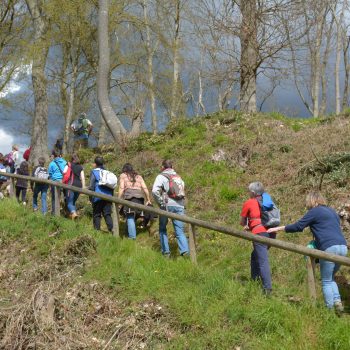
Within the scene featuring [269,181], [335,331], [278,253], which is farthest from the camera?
[269,181]

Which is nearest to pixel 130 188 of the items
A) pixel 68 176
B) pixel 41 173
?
pixel 68 176

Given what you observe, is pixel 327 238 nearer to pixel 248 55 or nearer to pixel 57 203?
pixel 57 203

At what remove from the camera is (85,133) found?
62.8ft

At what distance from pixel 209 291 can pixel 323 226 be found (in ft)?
5.57

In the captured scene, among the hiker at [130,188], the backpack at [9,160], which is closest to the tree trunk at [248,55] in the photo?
the hiker at [130,188]

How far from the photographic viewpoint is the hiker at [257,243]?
6.74m

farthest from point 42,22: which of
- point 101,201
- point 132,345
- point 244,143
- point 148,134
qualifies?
point 132,345

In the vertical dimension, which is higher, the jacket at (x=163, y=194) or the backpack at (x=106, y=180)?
the backpack at (x=106, y=180)

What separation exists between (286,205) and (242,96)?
7.47 m

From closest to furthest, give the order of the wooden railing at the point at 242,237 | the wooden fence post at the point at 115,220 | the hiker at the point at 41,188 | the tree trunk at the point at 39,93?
1. the wooden railing at the point at 242,237
2. the wooden fence post at the point at 115,220
3. the hiker at the point at 41,188
4. the tree trunk at the point at 39,93

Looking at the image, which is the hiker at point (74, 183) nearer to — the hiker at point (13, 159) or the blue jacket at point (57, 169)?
the blue jacket at point (57, 169)

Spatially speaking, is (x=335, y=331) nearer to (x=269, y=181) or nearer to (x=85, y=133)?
(x=269, y=181)

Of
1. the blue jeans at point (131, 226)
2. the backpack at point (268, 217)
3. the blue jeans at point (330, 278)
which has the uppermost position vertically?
the backpack at point (268, 217)

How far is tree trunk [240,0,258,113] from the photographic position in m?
15.9
